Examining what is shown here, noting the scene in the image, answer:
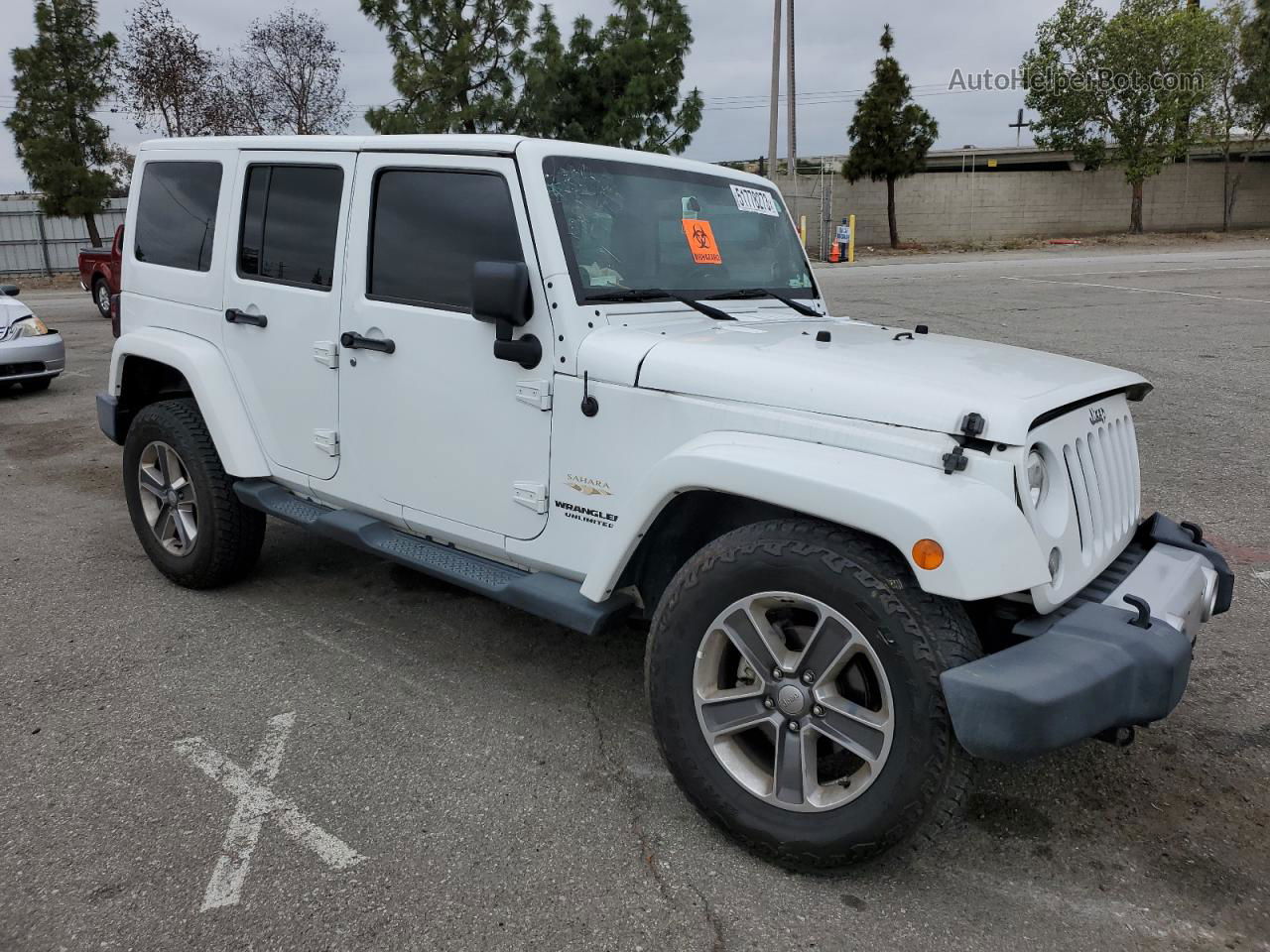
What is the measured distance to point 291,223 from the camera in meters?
3.95

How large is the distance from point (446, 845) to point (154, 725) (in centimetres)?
135

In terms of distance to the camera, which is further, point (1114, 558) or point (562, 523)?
point (562, 523)

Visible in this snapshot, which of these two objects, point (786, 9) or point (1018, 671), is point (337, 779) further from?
point (786, 9)

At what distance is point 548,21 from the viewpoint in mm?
23062

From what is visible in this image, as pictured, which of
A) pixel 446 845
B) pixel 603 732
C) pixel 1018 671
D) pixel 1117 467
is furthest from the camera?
pixel 603 732

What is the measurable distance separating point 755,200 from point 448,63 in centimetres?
2120

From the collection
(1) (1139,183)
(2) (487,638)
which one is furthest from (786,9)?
A: (2) (487,638)

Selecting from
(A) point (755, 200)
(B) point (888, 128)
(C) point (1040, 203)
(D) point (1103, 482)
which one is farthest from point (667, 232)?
(C) point (1040, 203)

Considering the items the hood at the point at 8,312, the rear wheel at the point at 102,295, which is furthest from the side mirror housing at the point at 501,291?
the rear wheel at the point at 102,295

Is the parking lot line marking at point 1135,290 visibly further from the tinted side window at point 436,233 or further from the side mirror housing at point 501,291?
the side mirror housing at point 501,291

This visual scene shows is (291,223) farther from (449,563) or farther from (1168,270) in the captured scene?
(1168,270)

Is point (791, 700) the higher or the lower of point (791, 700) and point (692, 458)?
the lower

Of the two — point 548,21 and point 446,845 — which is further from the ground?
point 548,21

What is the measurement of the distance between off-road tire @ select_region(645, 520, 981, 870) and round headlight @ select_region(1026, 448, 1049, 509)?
335 millimetres
